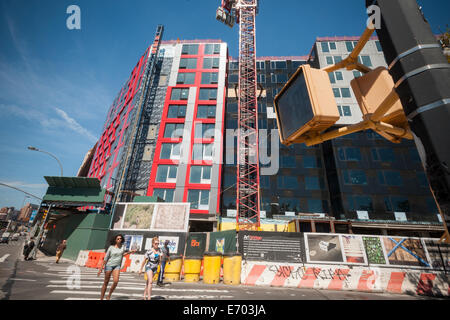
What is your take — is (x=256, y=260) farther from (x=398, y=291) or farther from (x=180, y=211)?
(x=180, y=211)

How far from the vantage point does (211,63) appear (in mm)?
35906

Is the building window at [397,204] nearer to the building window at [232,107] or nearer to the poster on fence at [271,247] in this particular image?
the poster on fence at [271,247]

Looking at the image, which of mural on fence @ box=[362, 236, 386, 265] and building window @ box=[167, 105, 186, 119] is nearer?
mural on fence @ box=[362, 236, 386, 265]

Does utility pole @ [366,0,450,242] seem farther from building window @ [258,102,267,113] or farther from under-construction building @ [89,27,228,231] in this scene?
building window @ [258,102,267,113]

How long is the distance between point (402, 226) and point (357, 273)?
768 inches

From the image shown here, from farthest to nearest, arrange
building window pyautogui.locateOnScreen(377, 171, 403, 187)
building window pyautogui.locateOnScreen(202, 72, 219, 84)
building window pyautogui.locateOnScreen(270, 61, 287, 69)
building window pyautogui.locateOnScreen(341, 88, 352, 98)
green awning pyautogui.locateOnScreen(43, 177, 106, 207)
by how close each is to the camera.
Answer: building window pyautogui.locateOnScreen(270, 61, 287, 69)
building window pyautogui.locateOnScreen(202, 72, 219, 84)
building window pyautogui.locateOnScreen(341, 88, 352, 98)
building window pyautogui.locateOnScreen(377, 171, 403, 187)
green awning pyautogui.locateOnScreen(43, 177, 106, 207)

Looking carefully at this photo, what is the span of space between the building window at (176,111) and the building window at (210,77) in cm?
605

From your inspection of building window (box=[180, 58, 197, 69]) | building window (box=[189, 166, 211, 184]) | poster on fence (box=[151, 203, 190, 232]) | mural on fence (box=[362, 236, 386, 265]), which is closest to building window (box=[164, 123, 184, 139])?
building window (box=[189, 166, 211, 184])

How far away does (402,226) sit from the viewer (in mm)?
23438

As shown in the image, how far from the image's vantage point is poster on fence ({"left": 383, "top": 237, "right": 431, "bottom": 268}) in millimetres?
9695

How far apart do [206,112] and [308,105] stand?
31419 millimetres

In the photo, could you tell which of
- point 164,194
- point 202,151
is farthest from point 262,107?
point 164,194

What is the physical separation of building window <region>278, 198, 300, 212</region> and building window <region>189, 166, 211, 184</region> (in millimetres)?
10640

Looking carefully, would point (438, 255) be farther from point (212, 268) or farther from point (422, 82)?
point (422, 82)
